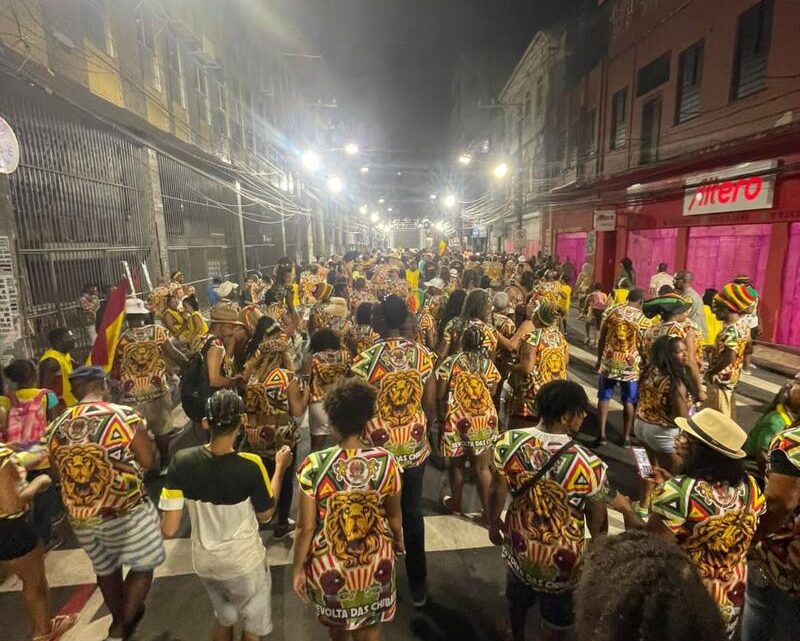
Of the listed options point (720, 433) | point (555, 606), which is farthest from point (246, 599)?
point (720, 433)

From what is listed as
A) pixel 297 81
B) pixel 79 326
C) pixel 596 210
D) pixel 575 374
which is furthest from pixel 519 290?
pixel 297 81

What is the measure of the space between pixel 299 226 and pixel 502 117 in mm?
20361

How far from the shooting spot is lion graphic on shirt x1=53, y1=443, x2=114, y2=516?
259 centimetres

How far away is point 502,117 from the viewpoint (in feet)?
124

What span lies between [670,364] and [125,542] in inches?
169

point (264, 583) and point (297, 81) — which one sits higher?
point (297, 81)

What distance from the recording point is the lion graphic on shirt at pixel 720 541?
6.37 ft

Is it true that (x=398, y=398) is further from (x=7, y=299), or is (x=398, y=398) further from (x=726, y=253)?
(x=726, y=253)

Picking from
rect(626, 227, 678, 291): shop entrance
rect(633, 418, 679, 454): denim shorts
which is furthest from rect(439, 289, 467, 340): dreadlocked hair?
rect(626, 227, 678, 291): shop entrance

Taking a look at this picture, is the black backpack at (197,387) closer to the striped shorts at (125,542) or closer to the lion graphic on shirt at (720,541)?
the striped shorts at (125,542)

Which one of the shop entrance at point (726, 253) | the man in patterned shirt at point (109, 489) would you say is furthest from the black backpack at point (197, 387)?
the shop entrance at point (726, 253)

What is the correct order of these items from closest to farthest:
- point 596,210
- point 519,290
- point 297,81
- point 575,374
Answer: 1. point 519,290
2. point 575,374
3. point 596,210
4. point 297,81

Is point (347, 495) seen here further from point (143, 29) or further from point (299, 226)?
point (299, 226)

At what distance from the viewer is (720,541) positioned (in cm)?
196
